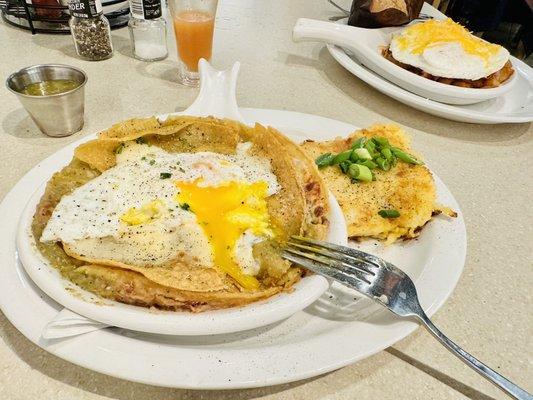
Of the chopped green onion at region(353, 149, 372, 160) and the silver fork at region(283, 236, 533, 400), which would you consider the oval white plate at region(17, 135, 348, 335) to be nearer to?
the silver fork at region(283, 236, 533, 400)

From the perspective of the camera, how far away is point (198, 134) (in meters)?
1.38

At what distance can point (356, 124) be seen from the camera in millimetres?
2025

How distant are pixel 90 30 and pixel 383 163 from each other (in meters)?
1.70

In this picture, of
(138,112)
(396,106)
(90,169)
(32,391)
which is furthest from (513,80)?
(32,391)

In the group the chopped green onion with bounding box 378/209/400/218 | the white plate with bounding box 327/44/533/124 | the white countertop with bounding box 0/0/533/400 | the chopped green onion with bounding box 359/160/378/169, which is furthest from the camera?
the white plate with bounding box 327/44/533/124

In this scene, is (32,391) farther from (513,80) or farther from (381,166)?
(513,80)

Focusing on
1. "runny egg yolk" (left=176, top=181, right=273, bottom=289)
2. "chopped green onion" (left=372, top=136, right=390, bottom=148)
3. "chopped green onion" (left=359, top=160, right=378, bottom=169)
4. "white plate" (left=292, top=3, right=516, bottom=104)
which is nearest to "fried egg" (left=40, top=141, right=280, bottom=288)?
"runny egg yolk" (left=176, top=181, right=273, bottom=289)

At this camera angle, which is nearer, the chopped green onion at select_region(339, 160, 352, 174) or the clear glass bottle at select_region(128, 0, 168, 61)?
the chopped green onion at select_region(339, 160, 352, 174)

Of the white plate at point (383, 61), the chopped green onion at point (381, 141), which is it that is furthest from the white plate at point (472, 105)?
the chopped green onion at point (381, 141)

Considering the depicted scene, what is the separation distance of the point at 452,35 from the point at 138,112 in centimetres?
161

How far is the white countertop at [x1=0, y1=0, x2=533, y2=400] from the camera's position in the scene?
0.98 m

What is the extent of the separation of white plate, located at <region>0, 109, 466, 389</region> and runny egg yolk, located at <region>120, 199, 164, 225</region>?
26 centimetres

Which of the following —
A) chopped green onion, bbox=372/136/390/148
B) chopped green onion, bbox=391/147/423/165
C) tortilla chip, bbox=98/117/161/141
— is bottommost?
chopped green onion, bbox=391/147/423/165

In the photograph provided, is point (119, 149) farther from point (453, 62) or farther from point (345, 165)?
point (453, 62)
